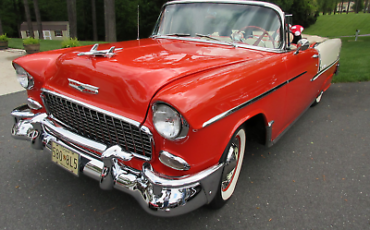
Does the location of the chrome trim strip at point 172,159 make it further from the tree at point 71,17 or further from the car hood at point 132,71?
the tree at point 71,17

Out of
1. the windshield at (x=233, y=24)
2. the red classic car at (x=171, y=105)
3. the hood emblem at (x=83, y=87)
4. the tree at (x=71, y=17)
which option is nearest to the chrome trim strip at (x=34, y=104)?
the red classic car at (x=171, y=105)

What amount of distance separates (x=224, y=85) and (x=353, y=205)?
155 cm

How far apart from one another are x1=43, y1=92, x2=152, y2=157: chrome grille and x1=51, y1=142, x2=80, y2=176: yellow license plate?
171 millimetres

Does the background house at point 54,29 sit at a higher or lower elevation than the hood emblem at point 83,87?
lower

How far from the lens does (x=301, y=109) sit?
314 cm

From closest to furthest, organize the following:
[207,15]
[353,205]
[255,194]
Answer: [353,205]
[255,194]
[207,15]

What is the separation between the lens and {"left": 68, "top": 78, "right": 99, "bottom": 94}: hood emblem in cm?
176

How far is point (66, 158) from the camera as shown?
189cm

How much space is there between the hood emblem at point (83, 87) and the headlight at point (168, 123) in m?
0.55

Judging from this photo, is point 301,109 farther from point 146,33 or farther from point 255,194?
point 146,33

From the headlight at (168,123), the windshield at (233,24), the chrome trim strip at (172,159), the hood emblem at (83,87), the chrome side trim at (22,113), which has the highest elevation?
the windshield at (233,24)

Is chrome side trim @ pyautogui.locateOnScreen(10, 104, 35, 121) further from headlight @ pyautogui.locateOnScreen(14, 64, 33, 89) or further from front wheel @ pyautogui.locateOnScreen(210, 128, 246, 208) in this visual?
front wheel @ pyautogui.locateOnScreen(210, 128, 246, 208)

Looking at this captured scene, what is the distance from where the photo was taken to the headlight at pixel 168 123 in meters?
1.42

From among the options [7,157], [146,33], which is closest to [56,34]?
[146,33]
